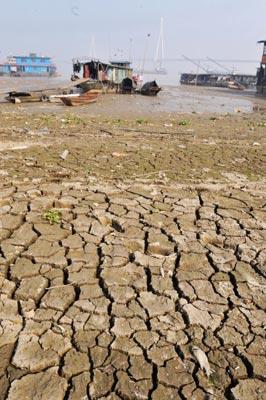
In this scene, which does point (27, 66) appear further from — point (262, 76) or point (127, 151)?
point (127, 151)

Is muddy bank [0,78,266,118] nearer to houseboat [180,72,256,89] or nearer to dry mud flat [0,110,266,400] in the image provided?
dry mud flat [0,110,266,400]

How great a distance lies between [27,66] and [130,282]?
71.8m

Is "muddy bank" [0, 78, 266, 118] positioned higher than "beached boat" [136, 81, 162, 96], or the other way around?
"beached boat" [136, 81, 162, 96]

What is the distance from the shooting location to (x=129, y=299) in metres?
2.80

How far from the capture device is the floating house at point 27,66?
64812mm

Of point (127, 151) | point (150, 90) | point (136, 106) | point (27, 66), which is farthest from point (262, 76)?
point (27, 66)

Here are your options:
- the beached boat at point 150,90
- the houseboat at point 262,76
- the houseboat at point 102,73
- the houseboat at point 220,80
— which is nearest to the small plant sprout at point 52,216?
the houseboat at point 102,73

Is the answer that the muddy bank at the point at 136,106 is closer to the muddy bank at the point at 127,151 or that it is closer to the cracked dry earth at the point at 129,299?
the muddy bank at the point at 127,151

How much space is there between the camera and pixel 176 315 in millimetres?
2660

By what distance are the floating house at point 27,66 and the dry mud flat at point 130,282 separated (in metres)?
65.9

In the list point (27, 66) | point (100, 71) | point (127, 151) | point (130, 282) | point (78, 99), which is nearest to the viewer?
point (130, 282)

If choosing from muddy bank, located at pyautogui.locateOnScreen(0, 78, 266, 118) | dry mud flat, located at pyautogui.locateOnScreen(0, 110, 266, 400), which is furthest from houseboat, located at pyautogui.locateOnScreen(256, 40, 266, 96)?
dry mud flat, located at pyautogui.locateOnScreen(0, 110, 266, 400)

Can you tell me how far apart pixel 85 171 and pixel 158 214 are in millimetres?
1936

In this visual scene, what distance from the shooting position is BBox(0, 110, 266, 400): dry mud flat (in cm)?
216
